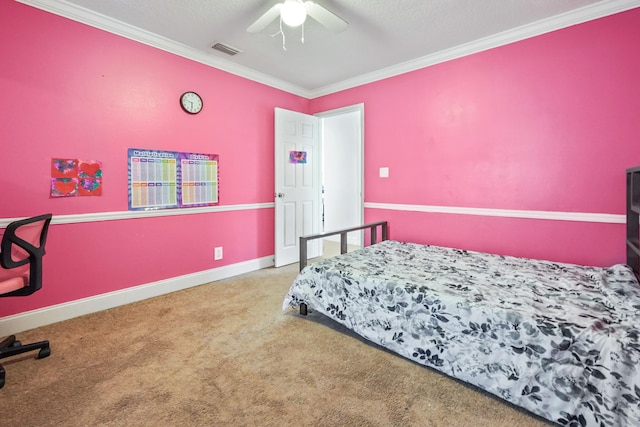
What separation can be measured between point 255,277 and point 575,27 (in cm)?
375

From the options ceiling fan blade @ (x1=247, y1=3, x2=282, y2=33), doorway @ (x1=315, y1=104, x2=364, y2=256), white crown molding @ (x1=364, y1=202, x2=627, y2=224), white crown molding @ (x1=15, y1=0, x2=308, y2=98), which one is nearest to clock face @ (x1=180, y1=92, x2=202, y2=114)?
white crown molding @ (x1=15, y1=0, x2=308, y2=98)

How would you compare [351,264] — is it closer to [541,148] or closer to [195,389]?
[195,389]

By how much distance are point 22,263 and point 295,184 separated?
2.76 meters

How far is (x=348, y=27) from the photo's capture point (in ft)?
8.27

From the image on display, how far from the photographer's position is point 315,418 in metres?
1.39

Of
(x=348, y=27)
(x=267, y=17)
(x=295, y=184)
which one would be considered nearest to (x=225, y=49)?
(x=267, y=17)

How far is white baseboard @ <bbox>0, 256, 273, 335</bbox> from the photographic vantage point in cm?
218

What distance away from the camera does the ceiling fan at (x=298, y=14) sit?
6.21 feet

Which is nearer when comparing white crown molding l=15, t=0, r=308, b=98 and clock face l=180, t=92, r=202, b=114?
white crown molding l=15, t=0, r=308, b=98

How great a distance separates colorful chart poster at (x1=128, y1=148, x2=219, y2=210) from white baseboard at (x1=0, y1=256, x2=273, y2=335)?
76cm

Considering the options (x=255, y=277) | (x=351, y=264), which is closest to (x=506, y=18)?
(x=351, y=264)

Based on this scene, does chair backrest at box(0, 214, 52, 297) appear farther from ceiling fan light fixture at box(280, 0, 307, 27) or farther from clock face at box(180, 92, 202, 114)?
ceiling fan light fixture at box(280, 0, 307, 27)

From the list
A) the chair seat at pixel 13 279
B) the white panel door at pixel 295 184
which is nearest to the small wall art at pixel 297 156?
the white panel door at pixel 295 184

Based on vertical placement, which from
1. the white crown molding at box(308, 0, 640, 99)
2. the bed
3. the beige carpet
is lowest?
the beige carpet
